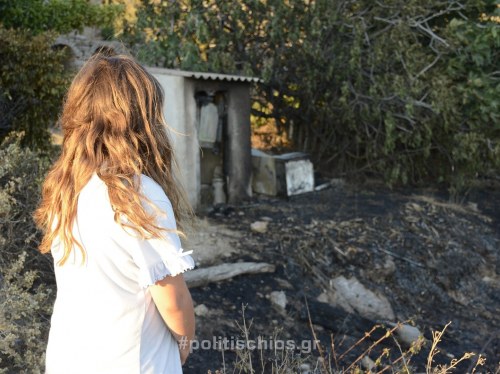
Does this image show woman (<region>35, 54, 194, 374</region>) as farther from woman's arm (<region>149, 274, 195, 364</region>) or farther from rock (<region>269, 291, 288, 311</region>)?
rock (<region>269, 291, 288, 311</region>)

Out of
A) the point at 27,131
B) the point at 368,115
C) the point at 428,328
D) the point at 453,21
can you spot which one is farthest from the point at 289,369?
the point at 453,21

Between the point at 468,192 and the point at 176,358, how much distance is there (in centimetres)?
858

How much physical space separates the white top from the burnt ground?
267 cm

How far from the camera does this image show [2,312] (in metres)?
3.46

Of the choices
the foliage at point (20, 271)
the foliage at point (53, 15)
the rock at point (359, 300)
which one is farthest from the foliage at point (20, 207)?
the foliage at point (53, 15)

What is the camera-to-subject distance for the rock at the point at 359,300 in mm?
6281

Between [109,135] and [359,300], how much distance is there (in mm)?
4963

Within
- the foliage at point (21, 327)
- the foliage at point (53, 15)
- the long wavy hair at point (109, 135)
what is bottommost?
the foliage at point (21, 327)

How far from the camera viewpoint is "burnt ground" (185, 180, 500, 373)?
536 centimetres

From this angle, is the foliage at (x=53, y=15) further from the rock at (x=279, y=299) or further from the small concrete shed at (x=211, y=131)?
the rock at (x=279, y=299)

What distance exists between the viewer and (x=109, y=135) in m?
1.87

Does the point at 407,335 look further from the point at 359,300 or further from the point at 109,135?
the point at 109,135

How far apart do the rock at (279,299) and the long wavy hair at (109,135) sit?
12.9 feet

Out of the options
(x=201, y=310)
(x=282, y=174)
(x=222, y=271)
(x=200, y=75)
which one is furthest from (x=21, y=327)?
(x=282, y=174)
